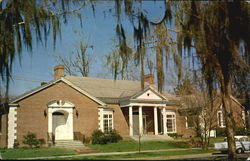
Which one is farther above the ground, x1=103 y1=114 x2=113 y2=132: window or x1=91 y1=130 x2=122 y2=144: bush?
x1=103 y1=114 x2=113 y2=132: window

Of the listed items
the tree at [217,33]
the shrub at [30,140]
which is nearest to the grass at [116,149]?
the shrub at [30,140]

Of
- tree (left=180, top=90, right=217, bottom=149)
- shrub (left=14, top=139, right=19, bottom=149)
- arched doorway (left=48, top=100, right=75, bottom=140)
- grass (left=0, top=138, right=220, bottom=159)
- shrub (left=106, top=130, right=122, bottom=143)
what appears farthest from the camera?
shrub (left=106, top=130, right=122, bottom=143)

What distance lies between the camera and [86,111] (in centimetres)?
2889

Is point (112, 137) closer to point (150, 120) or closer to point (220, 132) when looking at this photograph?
point (150, 120)

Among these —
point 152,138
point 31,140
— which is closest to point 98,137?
point 31,140

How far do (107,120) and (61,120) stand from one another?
4712 millimetres

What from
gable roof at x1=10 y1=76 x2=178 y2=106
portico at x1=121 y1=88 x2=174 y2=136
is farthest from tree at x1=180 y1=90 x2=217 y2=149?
portico at x1=121 y1=88 x2=174 y2=136

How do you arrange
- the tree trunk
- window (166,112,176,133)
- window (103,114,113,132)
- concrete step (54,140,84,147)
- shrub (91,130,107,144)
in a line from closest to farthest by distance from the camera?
the tree trunk
concrete step (54,140,84,147)
shrub (91,130,107,144)
window (103,114,113,132)
window (166,112,176,133)

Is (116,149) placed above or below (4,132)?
below

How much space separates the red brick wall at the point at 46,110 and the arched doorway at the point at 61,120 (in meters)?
0.43

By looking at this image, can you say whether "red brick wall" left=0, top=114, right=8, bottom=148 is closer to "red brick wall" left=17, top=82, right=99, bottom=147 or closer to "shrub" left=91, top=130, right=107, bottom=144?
"red brick wall" left=17, top=82, right=99, bottom=147

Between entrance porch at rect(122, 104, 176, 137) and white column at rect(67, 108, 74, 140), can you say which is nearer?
white column at rect(67, 108, 74, 140)

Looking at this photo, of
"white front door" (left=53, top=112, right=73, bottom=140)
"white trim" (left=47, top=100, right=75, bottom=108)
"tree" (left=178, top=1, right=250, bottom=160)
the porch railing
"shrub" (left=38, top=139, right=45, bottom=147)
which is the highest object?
"tree" (left=178, top=1, right=250, bottom=160)

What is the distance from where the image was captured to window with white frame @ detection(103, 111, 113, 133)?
30.5 metres
